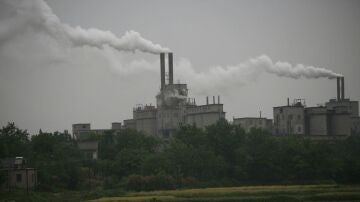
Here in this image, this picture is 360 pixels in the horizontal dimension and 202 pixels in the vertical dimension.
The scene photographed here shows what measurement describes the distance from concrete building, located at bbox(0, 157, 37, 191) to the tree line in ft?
3.51

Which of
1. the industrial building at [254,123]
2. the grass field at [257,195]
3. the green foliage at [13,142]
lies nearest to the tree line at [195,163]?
the green foliage at [13,142]

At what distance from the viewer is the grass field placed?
5878 centimetres

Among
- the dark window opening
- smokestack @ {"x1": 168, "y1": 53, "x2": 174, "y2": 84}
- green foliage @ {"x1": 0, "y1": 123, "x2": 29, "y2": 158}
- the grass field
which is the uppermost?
smokestack @ {"x1": 168, "y1": 53, "x2": 174, "y2": 84}

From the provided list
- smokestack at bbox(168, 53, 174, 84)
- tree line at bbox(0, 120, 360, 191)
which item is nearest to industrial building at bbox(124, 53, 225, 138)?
smokestack at bbox(168, 53, 174, 84)

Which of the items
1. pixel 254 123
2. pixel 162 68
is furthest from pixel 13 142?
pixel 254 123

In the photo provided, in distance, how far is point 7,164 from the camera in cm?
7475

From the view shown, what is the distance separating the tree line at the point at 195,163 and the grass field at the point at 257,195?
9.94 m

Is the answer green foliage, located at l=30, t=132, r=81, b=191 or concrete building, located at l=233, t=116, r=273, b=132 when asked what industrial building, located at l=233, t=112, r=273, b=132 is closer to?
concrete building, located at l=233, t=116, r=273, b=132

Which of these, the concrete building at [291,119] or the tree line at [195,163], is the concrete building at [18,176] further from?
the concrete building at [291,119]

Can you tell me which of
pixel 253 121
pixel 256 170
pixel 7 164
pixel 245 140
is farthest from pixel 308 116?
pixel 7 164

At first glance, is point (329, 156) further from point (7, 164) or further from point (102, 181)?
point (7, 164)

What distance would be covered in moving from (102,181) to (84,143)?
73.0 ft

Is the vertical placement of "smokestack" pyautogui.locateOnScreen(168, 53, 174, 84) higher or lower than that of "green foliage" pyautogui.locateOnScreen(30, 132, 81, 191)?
higher

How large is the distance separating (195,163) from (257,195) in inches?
852
